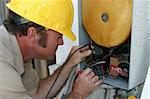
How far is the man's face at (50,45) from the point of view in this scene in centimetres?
122

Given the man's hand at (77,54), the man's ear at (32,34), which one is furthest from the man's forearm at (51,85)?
the man's ear at (32,34)

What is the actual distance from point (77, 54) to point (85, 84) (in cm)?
14

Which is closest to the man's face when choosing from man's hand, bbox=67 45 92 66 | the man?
the man

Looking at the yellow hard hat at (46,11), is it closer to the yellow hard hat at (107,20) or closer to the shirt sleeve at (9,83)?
the yellow hard hat at (107,20)

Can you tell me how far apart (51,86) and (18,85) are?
1.33 ft

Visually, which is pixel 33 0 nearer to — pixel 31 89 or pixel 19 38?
pixel 19 38

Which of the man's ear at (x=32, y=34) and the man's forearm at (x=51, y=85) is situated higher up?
the man's ear at (x=32, y=34)

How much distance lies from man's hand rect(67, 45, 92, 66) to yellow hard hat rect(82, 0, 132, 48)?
0.06 metres

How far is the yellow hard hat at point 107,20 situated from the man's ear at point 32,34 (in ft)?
0.76

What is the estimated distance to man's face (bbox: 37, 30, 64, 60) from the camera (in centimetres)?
122

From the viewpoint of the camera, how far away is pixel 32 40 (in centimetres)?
122

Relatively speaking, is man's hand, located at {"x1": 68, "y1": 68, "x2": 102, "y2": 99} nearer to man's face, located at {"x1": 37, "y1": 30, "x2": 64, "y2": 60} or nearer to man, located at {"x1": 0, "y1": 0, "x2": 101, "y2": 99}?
man, located at {"x1": 0, "y1": 0, "x2": 101, "y2": 99}

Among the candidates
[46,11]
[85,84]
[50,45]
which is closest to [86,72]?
[85,84]

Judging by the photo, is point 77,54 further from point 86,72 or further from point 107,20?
point 107,20
